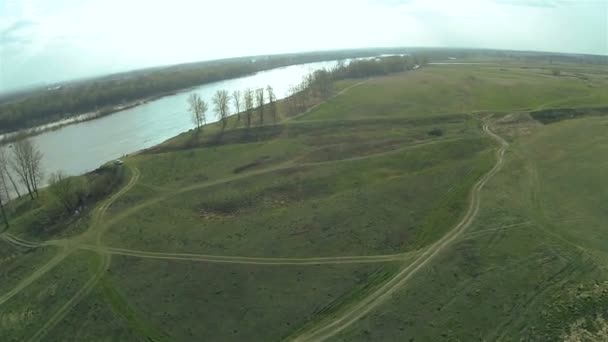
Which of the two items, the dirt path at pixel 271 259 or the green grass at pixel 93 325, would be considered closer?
the green grass at pixel 93 325

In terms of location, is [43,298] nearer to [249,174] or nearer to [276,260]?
[276,260]

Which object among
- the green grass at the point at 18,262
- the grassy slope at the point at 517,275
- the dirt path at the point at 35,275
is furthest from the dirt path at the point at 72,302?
the grassy slope at the point at 517,275

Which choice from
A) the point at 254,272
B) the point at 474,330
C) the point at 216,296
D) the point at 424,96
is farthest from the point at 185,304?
the point at 424,96

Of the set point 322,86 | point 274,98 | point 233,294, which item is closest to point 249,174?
point 233,294

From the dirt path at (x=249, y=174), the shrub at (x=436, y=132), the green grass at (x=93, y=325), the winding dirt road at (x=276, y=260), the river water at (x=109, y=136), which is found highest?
the river water at (x=109, y=136)

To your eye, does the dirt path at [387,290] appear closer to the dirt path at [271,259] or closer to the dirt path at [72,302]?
the dirt path at [271,259]

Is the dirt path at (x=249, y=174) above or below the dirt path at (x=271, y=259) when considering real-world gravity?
above
